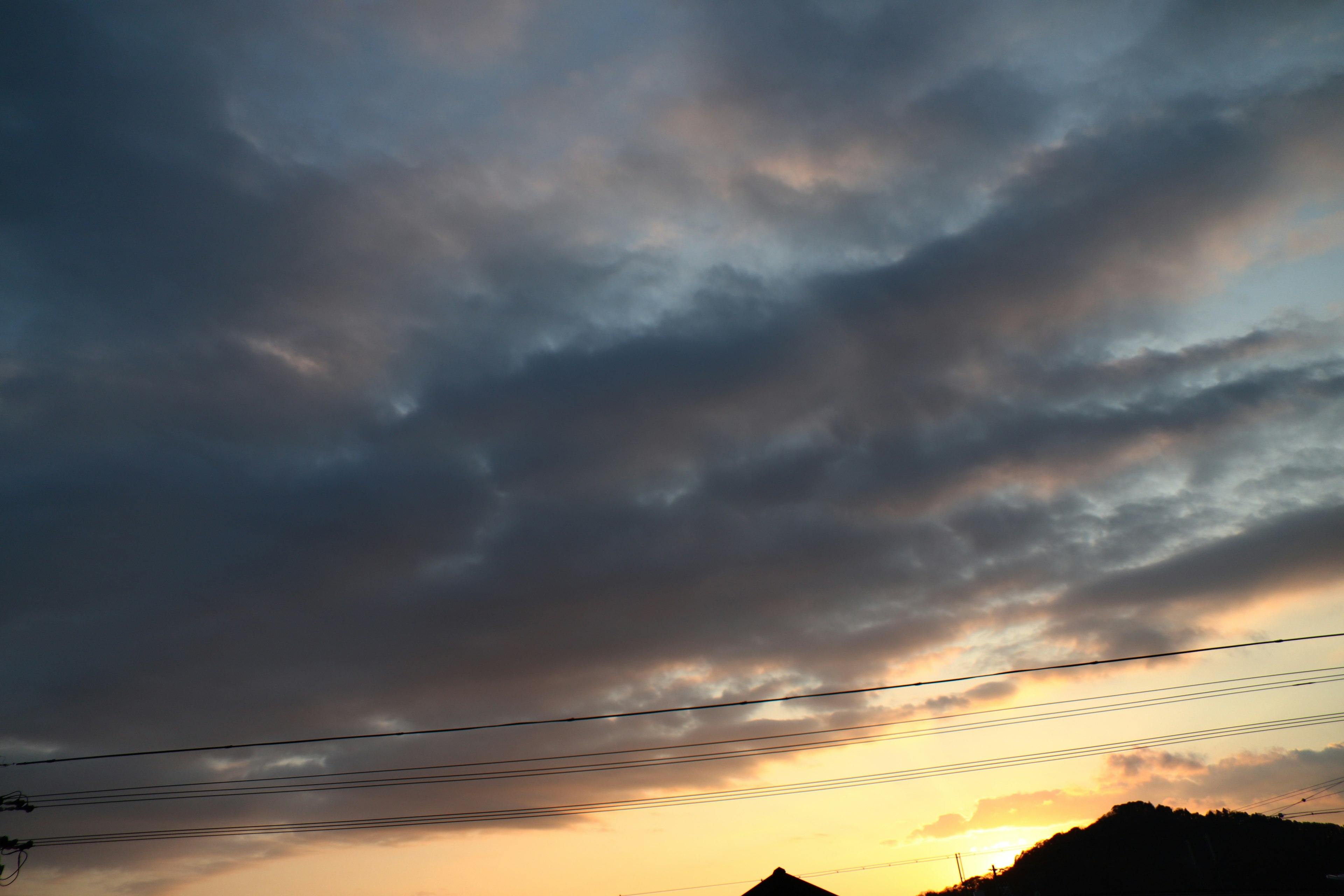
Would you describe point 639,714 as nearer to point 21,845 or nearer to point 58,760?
point 58,760

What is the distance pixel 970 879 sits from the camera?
13388cm

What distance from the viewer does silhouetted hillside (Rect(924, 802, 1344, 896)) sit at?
128 metres

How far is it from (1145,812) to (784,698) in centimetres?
14908

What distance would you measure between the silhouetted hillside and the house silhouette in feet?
267

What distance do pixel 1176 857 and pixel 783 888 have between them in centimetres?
12538

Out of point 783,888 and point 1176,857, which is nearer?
point 783,888

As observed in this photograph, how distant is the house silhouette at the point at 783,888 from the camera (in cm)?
5712

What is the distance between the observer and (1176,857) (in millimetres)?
145375

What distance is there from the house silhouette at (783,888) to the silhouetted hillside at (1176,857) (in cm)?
8126

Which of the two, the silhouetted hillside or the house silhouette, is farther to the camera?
the silhouetted hillside

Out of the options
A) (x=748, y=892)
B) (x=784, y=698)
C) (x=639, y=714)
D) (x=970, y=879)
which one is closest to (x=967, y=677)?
(x=784, y=698)

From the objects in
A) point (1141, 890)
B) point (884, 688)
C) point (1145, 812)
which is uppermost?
point (884, 688)

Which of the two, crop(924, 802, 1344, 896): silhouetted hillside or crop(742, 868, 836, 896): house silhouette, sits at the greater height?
crop(742, 868, 836, 896): house silhouette

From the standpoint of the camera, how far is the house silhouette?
2249 inches
